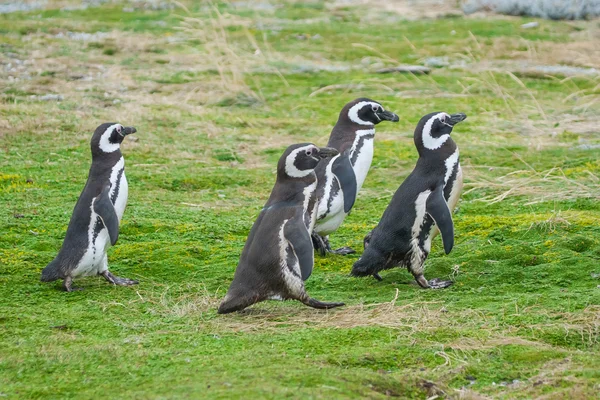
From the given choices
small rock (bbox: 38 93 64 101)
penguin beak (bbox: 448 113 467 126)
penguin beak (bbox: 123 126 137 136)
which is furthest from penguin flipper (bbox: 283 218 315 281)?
small rock (bbox: 38 93 64 101)

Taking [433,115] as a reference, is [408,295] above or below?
below

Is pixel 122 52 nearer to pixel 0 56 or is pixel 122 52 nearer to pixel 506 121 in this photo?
pixel 0 56

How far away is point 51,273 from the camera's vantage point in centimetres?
650

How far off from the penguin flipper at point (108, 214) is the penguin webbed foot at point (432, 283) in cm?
218

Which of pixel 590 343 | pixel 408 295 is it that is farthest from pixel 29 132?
pixel 590 343

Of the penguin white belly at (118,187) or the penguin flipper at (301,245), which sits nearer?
the penguin flipper at (301,245)

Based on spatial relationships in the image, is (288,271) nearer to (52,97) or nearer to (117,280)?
(117,280)

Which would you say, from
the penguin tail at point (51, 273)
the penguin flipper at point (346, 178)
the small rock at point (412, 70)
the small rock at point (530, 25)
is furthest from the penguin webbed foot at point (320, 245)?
the small rock at point (530, 25)

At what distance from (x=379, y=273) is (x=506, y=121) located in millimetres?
5778

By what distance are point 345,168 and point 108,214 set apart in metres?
2.16

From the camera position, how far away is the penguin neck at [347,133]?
8.34 metres

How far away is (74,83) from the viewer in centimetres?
1460

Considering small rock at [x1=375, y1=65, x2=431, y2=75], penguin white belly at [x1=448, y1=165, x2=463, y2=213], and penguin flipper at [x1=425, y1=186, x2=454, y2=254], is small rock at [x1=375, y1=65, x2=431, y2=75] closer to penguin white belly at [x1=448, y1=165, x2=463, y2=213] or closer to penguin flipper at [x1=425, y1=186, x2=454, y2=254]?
penguin white belly at [x1=448, y1=165, x2=463, y2=213]

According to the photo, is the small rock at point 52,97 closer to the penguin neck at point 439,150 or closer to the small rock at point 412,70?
the small rock at point 412,70
